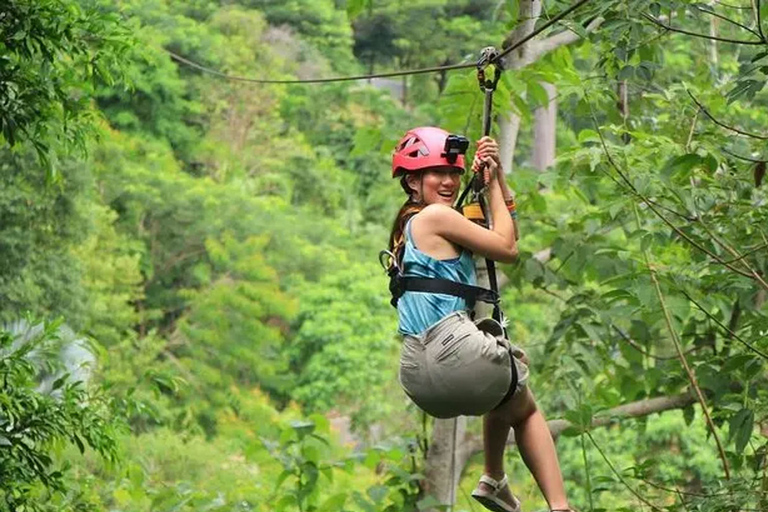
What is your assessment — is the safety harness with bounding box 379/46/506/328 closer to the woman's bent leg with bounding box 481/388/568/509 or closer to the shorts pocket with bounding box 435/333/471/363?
the shorts pocket with bounding box 435/333/471/363

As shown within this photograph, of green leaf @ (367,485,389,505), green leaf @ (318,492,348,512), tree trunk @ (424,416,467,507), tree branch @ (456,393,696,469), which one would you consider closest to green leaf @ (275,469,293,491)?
green leaf @ (318,492,348,512)

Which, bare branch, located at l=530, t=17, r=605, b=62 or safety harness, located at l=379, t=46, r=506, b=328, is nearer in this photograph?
safety harness, located at l=379, t=46, r=506, b=328

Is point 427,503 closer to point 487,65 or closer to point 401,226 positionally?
point 401,226

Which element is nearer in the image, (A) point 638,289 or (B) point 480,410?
(B) point 480,410

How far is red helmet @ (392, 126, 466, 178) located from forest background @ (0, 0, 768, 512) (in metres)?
0.61

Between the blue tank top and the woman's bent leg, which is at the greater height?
the blue tank top

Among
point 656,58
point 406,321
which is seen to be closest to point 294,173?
point 656,58

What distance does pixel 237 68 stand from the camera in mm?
25391

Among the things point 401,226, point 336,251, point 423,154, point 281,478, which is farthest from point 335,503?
point 336,251

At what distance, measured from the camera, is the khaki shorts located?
3336 mm

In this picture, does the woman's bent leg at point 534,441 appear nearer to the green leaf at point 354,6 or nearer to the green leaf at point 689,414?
the green leaf at point 354,6

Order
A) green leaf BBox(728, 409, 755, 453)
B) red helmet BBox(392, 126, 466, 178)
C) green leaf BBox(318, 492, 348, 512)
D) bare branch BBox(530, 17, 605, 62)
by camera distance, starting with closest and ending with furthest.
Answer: red helmet BBox(392, 126, 466, 178) → green leaf BBox(728, 409, 755, 453) → green leaf BBox(318, 492, 348, 512) → bare branch BBox(530, 17, 605, 62)

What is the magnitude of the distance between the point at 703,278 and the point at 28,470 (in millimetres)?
2202

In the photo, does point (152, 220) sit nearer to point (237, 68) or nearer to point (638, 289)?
point (237, 68)
